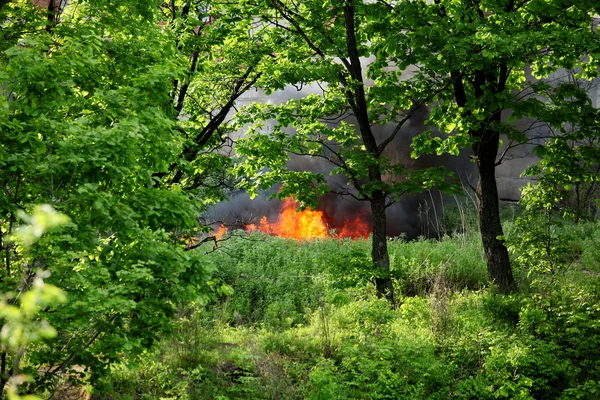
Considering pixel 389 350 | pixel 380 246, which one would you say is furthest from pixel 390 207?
pixel 389 350

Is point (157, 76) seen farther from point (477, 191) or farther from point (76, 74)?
point (477, 191)

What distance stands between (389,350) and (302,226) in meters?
13.3

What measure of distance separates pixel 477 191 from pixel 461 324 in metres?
3.05

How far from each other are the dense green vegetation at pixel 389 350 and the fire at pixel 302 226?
948 cm

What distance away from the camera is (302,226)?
810 inches

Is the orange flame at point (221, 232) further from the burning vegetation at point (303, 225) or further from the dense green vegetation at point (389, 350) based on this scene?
the burning vegetation at point (303, 225)

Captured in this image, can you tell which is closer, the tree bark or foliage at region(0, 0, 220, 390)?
foliage at region(0, 0, 220, 390)

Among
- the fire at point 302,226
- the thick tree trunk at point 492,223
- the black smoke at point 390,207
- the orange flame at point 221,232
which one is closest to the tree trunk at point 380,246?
the thick tree trunk at point 492,223

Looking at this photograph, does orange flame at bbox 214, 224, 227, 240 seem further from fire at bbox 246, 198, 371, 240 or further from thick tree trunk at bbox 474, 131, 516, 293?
thick tree trunk at bbox 474, 131, 516, 293

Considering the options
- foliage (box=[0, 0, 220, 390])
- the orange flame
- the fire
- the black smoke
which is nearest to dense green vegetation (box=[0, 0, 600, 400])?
foliage (box=[0, 0, 220, 390])

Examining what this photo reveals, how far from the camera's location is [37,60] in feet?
14.4

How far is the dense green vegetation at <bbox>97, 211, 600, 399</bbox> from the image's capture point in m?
6.93

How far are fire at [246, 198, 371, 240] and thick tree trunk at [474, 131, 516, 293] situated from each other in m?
9.64

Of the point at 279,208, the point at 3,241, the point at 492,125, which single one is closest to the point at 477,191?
the point at 492,125
